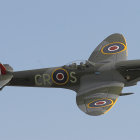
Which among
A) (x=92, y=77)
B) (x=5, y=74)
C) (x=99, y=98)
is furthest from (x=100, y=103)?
(x=5, y=74)

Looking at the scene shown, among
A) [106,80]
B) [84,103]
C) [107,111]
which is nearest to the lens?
[107,111]

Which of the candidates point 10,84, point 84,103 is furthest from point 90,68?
point 10,84

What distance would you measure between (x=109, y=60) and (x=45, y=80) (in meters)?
4.15

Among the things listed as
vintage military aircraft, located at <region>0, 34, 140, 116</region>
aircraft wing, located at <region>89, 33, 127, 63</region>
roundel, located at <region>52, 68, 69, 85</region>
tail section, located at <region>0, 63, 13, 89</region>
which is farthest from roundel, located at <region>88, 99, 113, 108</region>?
tail section, located at <region>0, 63, 13, 89</region>

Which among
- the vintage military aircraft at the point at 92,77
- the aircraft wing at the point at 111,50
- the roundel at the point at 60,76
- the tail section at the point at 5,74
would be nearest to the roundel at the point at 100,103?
the vintage military aircraft at the point at 92,77

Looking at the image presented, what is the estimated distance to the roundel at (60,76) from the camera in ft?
78.5

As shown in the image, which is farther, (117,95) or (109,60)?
(109,60)

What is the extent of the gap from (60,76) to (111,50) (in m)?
4.05

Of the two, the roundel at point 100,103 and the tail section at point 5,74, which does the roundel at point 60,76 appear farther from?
the roundel at point 100,103

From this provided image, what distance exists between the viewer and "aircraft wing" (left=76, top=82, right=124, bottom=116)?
2043cm

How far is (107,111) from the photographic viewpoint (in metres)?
20.1

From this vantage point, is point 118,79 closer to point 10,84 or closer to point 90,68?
point 90,68

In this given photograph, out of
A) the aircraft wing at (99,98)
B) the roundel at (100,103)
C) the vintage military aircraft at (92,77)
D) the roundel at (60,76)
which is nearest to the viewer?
the aircraft wing at (99,98)

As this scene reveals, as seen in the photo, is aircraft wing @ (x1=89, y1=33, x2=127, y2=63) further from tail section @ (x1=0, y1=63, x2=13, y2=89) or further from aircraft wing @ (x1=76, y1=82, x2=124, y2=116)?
tail section @ (x1=0, y1=63, x2=13, y2=89)
